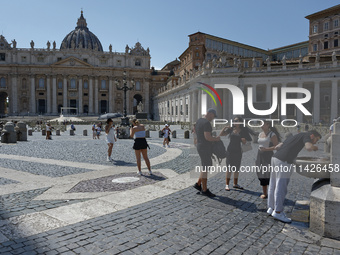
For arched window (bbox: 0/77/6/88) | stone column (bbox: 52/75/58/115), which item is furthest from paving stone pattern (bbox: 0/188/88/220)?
arched window (bbox: 0/77/6/88)

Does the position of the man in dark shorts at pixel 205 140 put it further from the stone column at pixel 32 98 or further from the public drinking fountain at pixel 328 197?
the stone column at pixel 32 98

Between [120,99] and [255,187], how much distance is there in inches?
3013

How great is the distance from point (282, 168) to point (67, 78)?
7972cm

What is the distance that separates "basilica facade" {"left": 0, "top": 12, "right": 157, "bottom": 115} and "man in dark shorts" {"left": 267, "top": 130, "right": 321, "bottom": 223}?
73.1 meters

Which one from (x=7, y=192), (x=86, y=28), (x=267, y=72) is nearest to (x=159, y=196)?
(x=7, y=192)

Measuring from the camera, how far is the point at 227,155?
6.00 meters

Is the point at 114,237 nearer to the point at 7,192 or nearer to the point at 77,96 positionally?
the point at 7,192

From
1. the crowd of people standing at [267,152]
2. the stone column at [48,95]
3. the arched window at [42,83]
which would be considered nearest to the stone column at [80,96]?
the stone column at [48,95]

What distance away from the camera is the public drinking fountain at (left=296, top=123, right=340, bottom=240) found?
3672 mm

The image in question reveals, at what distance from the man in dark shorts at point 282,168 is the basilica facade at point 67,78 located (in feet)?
240

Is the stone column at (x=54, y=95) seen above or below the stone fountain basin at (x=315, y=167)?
above

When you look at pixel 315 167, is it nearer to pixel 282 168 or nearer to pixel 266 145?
pixel 282 168

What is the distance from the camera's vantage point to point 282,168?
4301 mm

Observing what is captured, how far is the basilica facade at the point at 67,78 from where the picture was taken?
73438 mm
